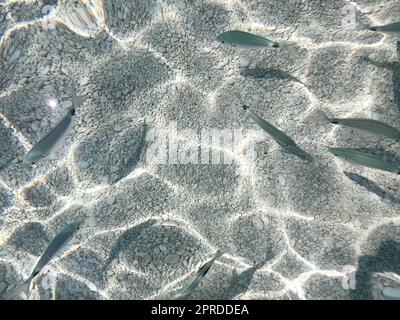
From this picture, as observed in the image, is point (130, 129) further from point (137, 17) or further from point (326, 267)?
point (326, 267)

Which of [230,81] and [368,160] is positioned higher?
[230,81]

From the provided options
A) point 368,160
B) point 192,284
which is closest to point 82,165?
point 192,284

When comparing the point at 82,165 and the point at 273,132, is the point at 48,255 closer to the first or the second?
the point at 82,165

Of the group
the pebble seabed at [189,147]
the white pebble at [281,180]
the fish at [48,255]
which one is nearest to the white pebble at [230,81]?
the pebble seabed at [189,147]

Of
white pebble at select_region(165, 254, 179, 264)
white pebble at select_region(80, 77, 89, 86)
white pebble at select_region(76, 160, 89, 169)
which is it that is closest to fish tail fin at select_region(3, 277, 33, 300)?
white pebble at select_region(76, 160, 89, 169)
